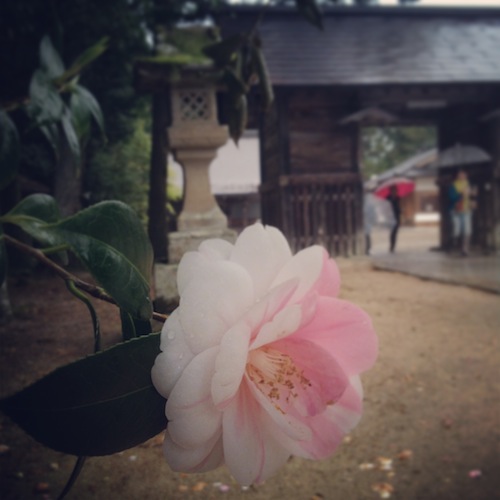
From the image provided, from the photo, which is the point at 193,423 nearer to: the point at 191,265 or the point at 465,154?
the point at 191,265

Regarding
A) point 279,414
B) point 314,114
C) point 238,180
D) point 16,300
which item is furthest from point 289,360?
point 314,114

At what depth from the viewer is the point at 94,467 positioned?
294 millimetres

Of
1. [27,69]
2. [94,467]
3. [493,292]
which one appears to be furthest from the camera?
[493,292]

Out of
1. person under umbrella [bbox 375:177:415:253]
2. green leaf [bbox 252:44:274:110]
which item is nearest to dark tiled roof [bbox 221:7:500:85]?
person under umbrella [bbox 375:177:415:253]

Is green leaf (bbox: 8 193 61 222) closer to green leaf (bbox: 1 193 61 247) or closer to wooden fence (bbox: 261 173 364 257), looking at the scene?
green leaf (bbox: 1 193 61 247)

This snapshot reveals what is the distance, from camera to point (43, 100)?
0.45m

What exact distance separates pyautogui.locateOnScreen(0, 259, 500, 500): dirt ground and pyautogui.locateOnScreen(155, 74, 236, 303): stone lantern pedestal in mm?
122

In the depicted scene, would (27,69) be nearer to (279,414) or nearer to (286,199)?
(286,199)

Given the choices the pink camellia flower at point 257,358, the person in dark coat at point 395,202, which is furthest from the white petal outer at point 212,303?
the person in dark coat at point 395,202

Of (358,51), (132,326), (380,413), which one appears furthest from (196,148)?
(358,51)

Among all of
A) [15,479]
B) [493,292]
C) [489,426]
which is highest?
[15,479]

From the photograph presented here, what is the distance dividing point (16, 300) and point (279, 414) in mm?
317

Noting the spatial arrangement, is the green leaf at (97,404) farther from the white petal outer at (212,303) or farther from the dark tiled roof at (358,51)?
the dark tiled roof at (358,51)

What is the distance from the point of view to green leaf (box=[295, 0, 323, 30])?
65 cm
